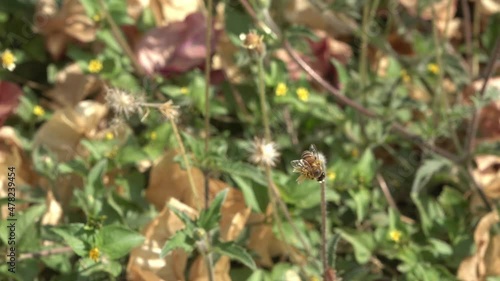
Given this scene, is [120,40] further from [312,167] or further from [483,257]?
[483,257]

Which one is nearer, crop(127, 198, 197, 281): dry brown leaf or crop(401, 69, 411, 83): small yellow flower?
crop(127, 198, 197, 281): dry brown leaf

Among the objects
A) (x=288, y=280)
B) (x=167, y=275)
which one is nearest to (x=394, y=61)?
(x=288, y=280)

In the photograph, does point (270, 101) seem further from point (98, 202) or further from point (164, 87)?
point (98, 202)

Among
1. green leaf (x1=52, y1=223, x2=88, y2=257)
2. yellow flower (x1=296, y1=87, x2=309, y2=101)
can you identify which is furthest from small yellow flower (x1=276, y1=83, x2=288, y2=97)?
green leaf (x1=52, y1=223, x2=88, y2=257)

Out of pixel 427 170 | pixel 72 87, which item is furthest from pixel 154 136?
pixel 427 170

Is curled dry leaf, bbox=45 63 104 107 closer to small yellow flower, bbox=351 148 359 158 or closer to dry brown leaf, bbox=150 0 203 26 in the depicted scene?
dry brown leaf, bbox=150 0 203 26

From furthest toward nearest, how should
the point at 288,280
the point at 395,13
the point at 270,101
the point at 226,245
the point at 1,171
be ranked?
the point at 395,13, the point at 270,101, the point at 1,171, the point at 288,280, the point at 226,245
